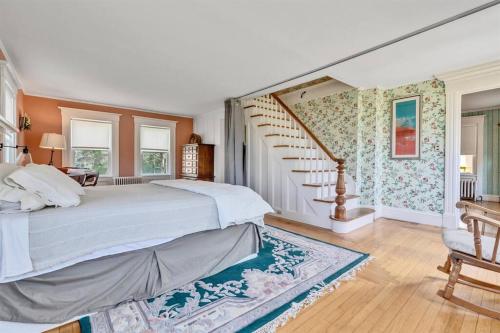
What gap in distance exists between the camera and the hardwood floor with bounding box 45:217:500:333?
4.70ft

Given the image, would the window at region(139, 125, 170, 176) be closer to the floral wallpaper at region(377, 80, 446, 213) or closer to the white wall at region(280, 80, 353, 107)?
the white wall at region(280, 80, 353, 107)

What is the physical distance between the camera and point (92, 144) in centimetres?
480

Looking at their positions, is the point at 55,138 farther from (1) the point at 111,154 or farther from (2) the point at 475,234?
(2) the point at 475,234

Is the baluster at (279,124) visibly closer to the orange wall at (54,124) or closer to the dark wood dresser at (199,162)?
the dark wood dresser at (199,162)

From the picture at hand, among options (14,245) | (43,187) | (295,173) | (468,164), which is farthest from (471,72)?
(14,245)

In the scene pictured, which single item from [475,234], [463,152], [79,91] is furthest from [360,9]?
[463,152]

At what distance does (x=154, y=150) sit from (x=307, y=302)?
4996mm

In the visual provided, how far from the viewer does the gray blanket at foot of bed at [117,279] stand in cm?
128

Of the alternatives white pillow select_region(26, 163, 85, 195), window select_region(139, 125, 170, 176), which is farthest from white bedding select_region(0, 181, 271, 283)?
window select_region(139, 125, 170, 176)

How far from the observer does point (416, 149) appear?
3.74 meters

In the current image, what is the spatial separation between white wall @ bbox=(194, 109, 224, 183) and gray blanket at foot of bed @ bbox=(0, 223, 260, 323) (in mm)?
3482

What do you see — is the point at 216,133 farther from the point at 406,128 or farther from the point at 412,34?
the point at 412,34

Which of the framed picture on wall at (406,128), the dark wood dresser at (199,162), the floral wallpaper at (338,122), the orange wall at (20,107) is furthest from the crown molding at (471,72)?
the orange wall at (20,107)

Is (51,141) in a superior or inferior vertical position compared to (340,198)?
superior
